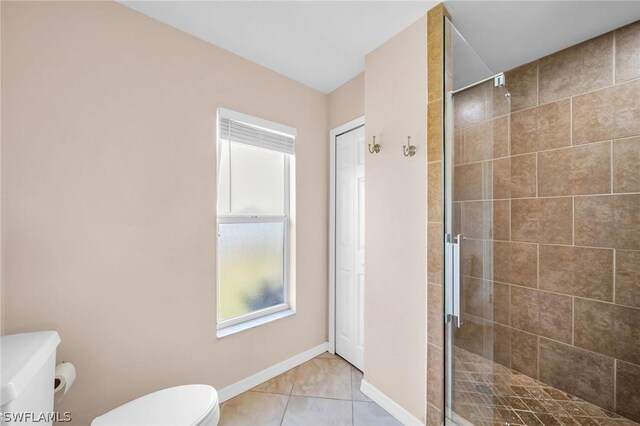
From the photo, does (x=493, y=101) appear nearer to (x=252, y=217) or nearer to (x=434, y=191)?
(x=434, y=191)

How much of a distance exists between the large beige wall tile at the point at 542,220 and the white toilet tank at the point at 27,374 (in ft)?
8.84

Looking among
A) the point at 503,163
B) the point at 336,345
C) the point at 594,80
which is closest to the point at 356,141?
the point at 503,163

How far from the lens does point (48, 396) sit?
1.00 m

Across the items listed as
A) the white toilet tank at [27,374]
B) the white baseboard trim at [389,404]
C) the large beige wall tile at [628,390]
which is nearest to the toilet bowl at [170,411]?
the white toilet tank at [27,374]

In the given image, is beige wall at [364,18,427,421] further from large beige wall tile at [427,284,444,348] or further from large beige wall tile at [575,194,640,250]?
large beige wall tile at [575,194,640,250]

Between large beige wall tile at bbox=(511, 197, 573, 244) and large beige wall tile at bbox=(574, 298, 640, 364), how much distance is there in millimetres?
427

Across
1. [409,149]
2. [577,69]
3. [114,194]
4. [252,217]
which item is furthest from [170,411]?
[577,69]

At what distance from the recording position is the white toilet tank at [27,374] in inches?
29.5

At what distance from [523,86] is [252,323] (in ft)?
8.93

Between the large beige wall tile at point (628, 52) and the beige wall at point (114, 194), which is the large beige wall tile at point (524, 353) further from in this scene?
the beige wall at point (114, 194)

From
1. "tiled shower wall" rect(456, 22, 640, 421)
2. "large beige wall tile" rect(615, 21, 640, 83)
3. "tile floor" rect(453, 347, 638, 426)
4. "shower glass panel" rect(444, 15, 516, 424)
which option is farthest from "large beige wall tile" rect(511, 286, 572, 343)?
"large beige wall tile" rect(615, 21, 640, 83)

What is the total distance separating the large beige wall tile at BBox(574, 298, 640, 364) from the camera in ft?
4.72

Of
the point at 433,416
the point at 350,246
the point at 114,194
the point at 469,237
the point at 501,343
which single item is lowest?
the point at 433,416

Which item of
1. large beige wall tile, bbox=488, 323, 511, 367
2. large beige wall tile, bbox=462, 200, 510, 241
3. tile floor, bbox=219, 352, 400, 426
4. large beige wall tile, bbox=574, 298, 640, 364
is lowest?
tile floor, bbox=219, 352, 400, 426
